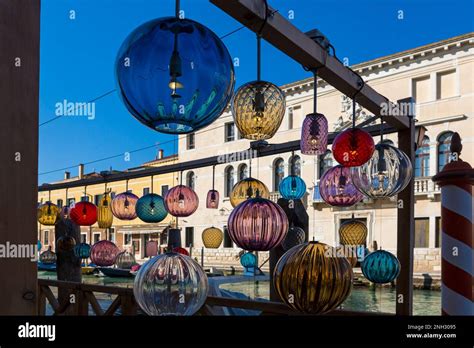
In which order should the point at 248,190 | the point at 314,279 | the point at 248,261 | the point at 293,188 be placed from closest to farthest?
the point at 314,279 < the point at 248,190 < the point at 293,188 < the point at 248,261

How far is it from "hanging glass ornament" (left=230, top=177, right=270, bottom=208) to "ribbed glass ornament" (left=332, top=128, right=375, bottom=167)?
125cm

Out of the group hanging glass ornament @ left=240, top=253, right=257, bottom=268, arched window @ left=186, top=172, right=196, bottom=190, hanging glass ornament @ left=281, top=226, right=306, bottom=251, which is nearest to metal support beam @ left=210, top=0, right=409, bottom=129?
hanging glass ornament @ left=281, top=226, right=306, bottom=251

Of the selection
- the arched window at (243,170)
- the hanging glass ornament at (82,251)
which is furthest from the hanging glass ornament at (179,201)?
the arched window at (243,170)

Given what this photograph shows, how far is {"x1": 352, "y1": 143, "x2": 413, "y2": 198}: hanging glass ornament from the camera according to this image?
316 cm

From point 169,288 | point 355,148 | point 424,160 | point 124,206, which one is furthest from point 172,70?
point 424,160

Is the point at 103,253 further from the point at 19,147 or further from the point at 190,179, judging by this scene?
the point at 190,179

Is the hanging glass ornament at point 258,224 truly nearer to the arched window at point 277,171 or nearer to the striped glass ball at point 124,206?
the striped glass ball at point 124,206

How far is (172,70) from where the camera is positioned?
155 centimetres

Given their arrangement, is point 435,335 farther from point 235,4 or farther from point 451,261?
point 235,4

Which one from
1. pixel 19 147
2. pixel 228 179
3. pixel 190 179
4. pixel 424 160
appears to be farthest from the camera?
pixel 190 179

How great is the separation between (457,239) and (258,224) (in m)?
0.92

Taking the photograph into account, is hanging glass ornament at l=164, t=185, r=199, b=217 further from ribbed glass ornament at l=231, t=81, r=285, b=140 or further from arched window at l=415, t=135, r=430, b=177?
arched window at l=415, t=135, r=430, b=177

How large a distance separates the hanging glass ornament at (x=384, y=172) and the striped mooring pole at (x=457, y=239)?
84cm

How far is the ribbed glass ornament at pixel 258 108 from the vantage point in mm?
2639
